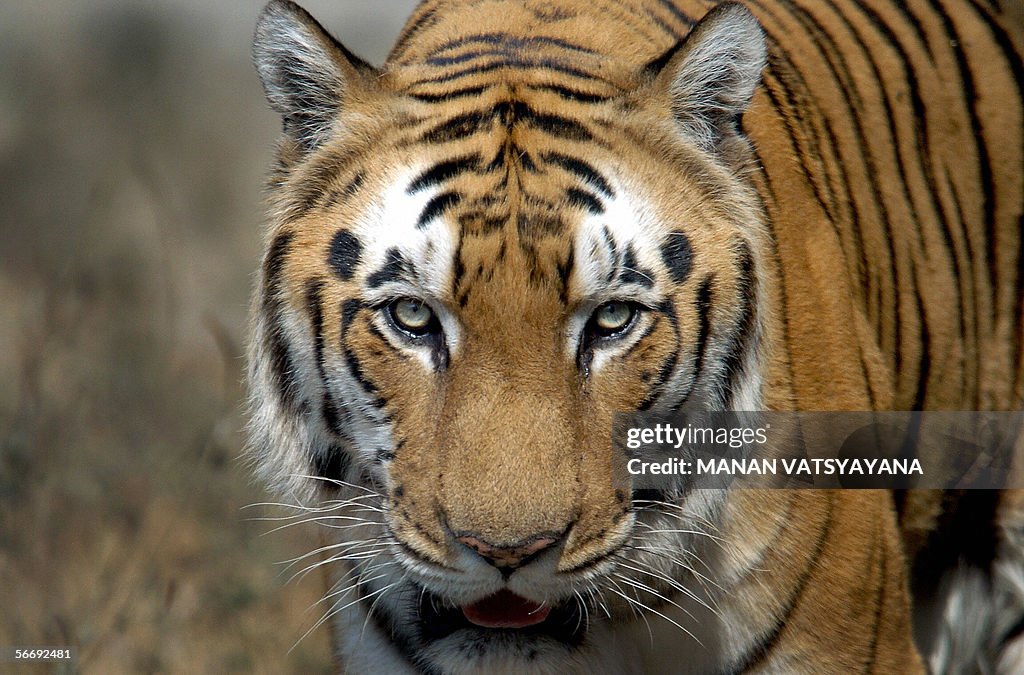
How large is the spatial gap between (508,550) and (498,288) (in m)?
0.37

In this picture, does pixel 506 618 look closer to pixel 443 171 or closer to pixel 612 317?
pixel 612 317

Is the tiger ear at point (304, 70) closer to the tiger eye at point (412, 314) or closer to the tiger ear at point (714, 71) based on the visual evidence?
the tiger eye at point (412, 314)

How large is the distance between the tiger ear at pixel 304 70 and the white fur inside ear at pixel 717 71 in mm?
527

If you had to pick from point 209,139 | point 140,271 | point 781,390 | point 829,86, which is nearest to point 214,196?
point 209,139

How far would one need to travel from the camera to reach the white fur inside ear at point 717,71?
193cm

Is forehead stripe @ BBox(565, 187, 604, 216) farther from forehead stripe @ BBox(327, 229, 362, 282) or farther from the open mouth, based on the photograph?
the open mouth

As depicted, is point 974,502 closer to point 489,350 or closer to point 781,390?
point 781,390

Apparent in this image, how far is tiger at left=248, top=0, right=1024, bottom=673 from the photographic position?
5.77 ft

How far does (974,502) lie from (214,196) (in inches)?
177

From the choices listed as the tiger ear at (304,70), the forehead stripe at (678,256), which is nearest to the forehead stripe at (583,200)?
the forehead stripe at (678,256)

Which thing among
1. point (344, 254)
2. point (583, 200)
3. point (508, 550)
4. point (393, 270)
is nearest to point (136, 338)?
point (344, 254)

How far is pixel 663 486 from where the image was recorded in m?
1.95

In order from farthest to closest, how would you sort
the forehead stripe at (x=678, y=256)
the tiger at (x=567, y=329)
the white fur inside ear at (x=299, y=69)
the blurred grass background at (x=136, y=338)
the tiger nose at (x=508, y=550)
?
the blurred grass background at (x=136, y=338) < the white fur inside ear at (x=299, y=69) < the forehead stripe at (x=678, y=256) < the tiger at (x=567, y=329) < the tiger nose at (x=508, y=550)

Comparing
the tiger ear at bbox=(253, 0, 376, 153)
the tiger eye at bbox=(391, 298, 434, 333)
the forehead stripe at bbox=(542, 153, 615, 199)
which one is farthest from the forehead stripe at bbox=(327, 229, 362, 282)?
the forehead stripe at bbox=(542, 153, 615, 199)
